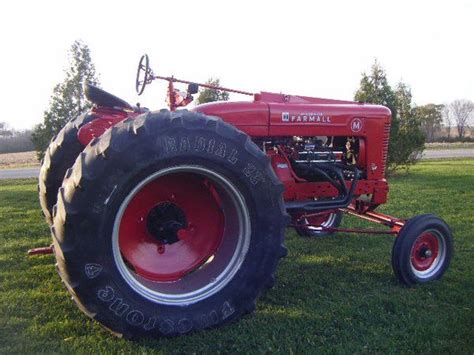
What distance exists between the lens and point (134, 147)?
3.07 meters

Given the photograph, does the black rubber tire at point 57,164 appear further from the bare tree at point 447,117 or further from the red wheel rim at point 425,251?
the bare tree at point 447,117

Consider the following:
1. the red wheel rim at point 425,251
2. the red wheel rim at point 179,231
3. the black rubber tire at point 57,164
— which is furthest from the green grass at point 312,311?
the black rubber tire at point 57,164

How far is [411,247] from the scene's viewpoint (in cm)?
448

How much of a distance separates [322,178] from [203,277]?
1.78 meters

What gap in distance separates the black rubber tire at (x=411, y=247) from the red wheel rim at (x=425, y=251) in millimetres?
57

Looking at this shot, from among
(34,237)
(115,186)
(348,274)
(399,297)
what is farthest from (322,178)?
(34,237)

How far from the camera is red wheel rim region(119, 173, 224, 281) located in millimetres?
3684

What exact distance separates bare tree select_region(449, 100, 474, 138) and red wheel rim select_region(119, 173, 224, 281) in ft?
163

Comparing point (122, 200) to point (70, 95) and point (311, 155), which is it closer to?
point (311, 155)

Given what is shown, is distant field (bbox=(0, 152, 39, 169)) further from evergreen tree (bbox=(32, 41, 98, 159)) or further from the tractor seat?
the tractor seat

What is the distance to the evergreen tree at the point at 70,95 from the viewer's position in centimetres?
1291

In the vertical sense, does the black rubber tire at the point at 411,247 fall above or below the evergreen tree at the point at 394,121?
below

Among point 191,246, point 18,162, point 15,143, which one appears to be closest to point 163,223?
point 191,246

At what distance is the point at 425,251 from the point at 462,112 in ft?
171
